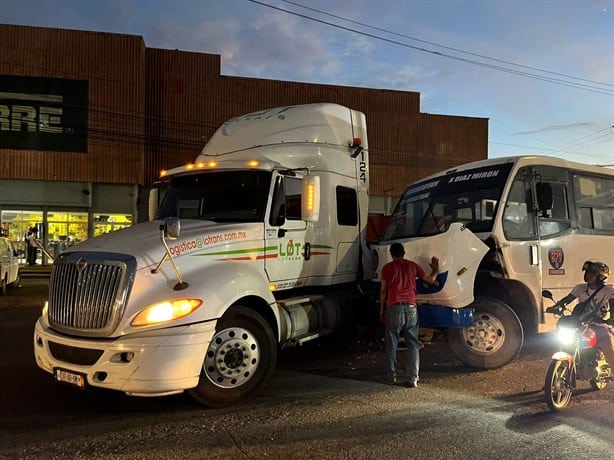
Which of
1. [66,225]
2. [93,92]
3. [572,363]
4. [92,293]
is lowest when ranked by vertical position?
[572,363]

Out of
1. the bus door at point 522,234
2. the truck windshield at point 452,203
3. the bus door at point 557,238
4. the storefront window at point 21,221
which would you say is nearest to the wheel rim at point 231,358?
the truck windshield at point 452,203

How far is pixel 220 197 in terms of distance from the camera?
637 centimetres

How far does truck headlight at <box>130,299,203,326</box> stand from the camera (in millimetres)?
4613

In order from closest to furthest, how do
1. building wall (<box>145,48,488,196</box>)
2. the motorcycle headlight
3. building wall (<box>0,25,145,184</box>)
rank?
the motorcycle headlight, building wall (<box>0,25,145,184</box>), building wall (<box>145,48,488,196</box>)

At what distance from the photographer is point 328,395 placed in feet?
18.6

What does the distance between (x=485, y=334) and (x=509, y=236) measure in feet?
4.56

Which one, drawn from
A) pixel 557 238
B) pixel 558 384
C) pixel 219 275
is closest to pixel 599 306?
pixel 558 384

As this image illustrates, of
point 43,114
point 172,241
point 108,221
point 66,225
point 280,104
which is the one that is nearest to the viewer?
point 172,241

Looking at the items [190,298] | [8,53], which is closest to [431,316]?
[190,298]

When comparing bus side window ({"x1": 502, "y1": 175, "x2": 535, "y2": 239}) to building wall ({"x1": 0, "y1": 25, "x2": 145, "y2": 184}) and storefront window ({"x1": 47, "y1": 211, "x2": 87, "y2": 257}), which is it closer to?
building wall ({"x1": 0, "y1": 25, "x2": 145, "y2": 184})

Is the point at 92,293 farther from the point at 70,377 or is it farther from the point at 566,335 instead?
the point at 566,335

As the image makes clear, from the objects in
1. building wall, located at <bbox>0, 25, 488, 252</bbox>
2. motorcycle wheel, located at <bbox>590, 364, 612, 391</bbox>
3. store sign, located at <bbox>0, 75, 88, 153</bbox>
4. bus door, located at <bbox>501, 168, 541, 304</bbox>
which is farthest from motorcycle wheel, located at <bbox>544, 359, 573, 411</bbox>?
store sign, located at <bbox>0, 75, 88, 153</bbox>

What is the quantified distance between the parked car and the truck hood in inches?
414

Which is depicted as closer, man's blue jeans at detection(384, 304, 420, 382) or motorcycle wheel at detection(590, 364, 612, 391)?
motorcycle wheel at detection(590, 364, 612, 391)
